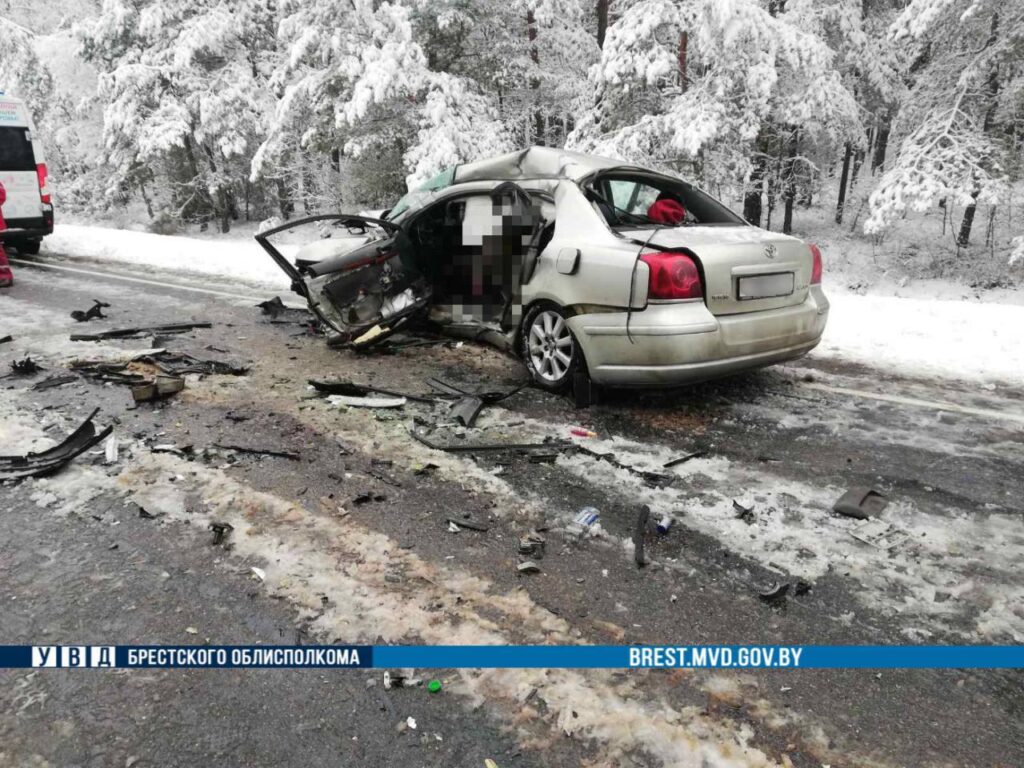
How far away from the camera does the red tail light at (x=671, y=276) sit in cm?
390

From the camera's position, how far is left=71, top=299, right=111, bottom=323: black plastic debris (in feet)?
22.7

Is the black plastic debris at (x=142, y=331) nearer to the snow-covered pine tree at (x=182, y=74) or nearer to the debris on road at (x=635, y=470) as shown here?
the debris on road at (x=635, y=470)

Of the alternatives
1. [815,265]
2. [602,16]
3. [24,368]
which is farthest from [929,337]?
[602,16]

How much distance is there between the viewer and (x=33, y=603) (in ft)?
8.11

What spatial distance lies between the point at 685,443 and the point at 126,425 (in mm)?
3682

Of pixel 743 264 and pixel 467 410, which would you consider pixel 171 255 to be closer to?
pixel 467 410

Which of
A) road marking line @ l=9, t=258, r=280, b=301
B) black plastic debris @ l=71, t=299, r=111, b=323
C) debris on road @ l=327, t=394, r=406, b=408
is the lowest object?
debris on road @ l=327, t=394, r=406, b=408

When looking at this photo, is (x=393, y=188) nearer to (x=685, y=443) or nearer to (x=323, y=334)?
(x=323, y=334)

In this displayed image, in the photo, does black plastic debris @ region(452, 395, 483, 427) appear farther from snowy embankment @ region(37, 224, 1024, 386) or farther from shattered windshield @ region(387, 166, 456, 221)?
snowy embankment @ region(37, 224, 1024, 386)

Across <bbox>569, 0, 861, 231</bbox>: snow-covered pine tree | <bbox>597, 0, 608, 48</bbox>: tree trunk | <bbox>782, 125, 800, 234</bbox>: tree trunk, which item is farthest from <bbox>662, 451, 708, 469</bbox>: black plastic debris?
<bbox>597, 0, 608, 48</bbox>: tree trunk

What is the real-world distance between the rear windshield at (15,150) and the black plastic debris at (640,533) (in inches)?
501

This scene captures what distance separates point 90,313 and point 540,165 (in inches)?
214

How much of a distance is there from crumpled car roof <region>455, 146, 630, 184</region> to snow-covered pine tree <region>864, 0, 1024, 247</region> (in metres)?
9.54

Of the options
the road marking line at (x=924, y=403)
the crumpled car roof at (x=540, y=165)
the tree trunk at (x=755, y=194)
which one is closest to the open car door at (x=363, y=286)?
the crumpled car roof at (x=540, y=165)
